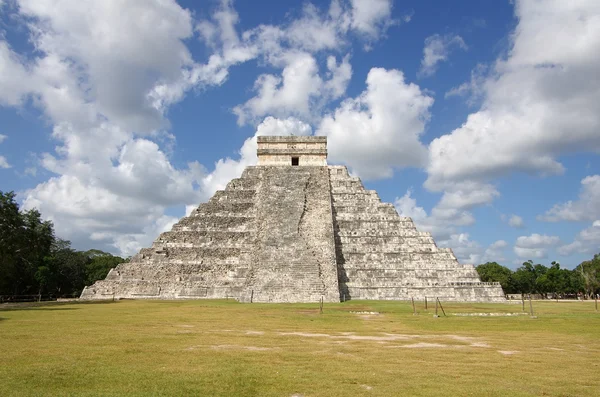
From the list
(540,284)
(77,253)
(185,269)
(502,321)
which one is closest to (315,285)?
(185,269)

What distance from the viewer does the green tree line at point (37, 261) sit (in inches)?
900

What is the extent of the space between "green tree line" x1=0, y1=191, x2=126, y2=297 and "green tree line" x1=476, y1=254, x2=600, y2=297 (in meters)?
48.0

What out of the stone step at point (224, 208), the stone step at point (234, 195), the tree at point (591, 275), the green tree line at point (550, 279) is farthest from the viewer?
the green tree line at point (550, 279)

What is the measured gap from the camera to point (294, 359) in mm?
7379

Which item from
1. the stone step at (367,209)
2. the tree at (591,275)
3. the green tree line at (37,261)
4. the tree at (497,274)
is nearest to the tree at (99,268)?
the green tree line at (37,261)

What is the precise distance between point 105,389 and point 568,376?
6.06m

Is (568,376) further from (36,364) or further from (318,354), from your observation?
(36,364)

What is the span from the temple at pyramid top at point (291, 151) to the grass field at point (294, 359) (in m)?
21.3

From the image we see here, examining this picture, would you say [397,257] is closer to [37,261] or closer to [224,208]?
[224,208]

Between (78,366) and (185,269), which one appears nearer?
(78,366)

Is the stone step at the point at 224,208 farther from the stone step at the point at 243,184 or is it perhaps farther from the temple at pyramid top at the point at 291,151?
the temple at pyramid top at the point at 291,151

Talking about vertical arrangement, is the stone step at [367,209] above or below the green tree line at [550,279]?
above

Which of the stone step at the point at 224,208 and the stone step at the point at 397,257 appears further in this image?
the stone step at the point at 224,208

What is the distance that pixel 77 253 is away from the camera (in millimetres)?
58531
